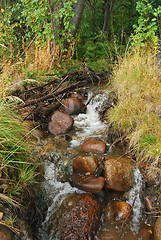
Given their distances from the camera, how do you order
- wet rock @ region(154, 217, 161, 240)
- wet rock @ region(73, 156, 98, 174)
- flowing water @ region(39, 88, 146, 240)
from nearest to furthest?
wet rock @ region(154, 217, 161, 240) → flowing water @ region(39, 88, 146, 240) → wet rock @ region(73, 156, 98, 174)

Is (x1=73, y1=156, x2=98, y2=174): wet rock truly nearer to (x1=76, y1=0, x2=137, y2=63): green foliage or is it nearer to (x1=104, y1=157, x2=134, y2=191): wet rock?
(x1=104, y1=157, x2=134, y2=191): wet rock

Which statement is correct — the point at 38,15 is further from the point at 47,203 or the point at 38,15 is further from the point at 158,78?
the point at 47,203

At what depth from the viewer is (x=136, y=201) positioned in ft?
9.43

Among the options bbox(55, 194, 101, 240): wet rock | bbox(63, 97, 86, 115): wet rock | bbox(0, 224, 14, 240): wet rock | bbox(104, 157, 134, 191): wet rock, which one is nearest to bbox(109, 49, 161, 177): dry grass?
bbox(104, 157, 134, 191): wet rock

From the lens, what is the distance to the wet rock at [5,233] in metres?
1.78

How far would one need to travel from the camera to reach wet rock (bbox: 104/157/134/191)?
2.98m

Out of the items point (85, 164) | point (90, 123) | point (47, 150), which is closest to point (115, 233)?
point (85, 164)

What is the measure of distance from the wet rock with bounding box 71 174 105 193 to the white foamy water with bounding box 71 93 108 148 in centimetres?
90

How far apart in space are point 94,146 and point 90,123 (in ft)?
3.92

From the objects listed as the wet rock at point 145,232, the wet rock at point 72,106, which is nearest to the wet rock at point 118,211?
the wet rock at point 145,232

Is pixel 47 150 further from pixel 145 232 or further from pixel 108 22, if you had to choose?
pixel 108 22

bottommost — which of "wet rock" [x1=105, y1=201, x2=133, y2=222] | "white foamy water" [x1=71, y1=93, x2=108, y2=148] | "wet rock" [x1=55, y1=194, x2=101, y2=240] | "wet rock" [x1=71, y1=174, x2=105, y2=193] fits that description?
"wet rock" [x1=105, y1=201, x2=133, y2=222]

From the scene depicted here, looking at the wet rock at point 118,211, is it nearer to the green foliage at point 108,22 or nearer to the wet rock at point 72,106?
the wet rock at point 72,106

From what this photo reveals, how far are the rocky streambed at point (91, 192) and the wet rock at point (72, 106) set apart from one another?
1000 millimetres
